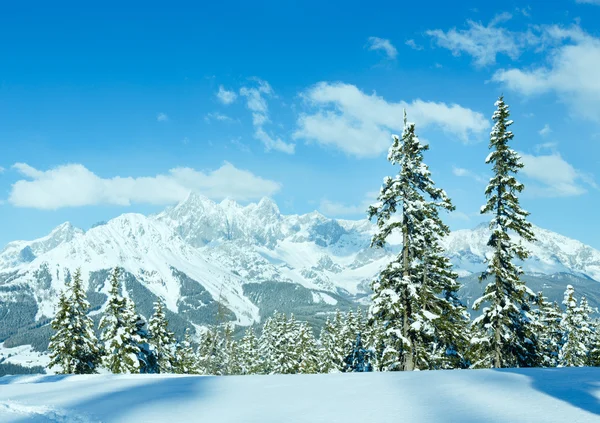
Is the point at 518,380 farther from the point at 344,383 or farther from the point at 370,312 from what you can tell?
the point at 370,312

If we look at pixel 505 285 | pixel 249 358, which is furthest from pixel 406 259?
pixel 249 358

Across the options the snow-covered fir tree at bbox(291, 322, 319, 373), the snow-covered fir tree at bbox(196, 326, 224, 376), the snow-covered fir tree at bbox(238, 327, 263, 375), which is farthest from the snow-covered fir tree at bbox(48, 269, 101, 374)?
the snow-covered fir tree at bbox(238, 327, 263, 375)

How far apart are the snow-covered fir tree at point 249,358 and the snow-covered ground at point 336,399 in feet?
194

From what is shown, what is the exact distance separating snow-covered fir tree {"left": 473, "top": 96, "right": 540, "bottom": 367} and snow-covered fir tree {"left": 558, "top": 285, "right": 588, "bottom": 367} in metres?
20.8

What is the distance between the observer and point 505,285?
21391 millimetres

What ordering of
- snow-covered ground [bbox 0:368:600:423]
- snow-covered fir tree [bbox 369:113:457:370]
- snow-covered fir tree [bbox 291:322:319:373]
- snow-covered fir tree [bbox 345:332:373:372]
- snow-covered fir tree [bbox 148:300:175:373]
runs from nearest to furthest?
1. snow-covered ground [bbox 0:368:600:423]
2. snow-covered fir tree [bbox 369:113:457:370]
3. snow-covered fir tree [bbox 148:300:175:373]
4. snow-covered fir tree [bbox 345:332:373:372]
5. snow-covered fir tree [bbox 291:322:319:373]

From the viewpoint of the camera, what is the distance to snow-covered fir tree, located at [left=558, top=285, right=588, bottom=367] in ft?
126

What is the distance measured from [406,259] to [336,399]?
1155 centimetres

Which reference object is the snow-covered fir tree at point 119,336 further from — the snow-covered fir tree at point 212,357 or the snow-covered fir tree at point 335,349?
the snow-covered fir tree at point 335,349

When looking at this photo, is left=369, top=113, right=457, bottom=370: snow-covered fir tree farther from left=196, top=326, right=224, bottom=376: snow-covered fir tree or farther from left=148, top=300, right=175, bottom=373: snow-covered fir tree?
left=196, top=326, right=224, bottom=376: snow-covered fir tree

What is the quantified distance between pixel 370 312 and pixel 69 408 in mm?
12879

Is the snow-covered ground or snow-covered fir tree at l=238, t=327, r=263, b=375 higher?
the snow-covered ground

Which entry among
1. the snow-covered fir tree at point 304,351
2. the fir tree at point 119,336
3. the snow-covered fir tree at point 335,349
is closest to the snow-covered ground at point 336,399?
the fir tree at point 119,336

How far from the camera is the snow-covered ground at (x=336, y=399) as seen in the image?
7.36 m
